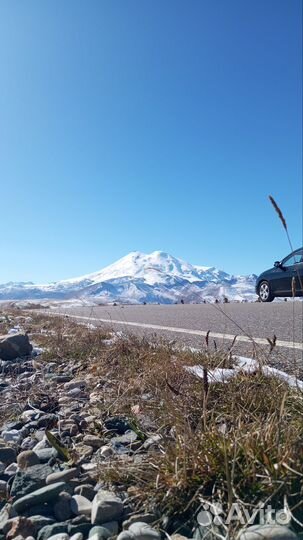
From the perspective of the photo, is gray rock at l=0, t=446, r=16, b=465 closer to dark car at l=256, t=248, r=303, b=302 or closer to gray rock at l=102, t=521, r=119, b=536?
gray rock at l=102, t=521, r=119, b=536

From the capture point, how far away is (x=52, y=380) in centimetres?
344

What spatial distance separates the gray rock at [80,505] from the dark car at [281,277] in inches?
443

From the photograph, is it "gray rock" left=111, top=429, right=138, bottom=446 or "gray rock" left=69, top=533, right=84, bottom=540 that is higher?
"gray rock" left=111, top=429, right=138, bottom=446

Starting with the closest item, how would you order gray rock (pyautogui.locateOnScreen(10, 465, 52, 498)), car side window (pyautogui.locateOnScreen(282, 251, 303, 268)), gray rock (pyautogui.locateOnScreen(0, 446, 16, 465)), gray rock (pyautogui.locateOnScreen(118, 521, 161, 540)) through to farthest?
gray rock (pyautogui.locateOnScreen(118, 521, 161, 540)) → gray rock (pyautogui.locateOnScreen(10, 465, 52, 498)) → gray rock (pyautogui.locateOnScreen(0, 446, 16, 465)) → car side window (pyautogui.locateOnScreen(282, 251, 303, 268))

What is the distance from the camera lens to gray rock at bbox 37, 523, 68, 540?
1331 mm

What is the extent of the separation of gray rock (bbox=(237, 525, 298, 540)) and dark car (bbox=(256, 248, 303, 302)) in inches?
447

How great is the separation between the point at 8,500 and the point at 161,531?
724 mm

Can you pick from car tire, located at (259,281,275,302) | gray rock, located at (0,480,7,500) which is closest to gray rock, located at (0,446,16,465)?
gray rock, located at (0,480,7,500)

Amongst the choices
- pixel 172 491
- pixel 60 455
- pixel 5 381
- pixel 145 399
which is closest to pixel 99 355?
pixel 5 381

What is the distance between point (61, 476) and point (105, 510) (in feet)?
1.12

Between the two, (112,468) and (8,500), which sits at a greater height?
(112,468)

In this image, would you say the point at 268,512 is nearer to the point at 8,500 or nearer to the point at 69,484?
the point at 69,484

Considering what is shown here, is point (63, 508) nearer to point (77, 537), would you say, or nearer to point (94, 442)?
point (77, 537)

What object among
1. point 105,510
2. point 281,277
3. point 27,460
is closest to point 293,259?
point 281,277
